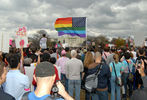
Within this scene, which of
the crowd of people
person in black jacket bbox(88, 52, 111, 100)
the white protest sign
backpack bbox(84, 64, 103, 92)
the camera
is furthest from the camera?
the white protest sign

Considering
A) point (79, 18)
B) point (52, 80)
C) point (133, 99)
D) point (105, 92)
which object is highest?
point (79, 18)

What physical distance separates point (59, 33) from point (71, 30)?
3.08 feet

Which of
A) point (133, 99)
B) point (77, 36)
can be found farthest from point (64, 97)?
point (77, 36)

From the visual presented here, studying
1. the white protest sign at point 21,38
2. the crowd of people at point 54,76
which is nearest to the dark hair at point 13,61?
the crowd of people at point 54,76

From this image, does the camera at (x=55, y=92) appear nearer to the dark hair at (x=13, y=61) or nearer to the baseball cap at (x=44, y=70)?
the baseball cap at (x=44, y=70)

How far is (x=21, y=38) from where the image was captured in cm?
586

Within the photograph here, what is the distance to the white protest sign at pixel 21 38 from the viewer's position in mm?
5762

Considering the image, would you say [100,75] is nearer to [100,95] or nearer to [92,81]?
[92,81]

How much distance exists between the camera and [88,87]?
4.26 metres

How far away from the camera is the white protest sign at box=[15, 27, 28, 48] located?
5762 mm

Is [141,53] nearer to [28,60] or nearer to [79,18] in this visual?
[28,60]

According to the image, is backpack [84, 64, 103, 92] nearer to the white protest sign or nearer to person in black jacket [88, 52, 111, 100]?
person in black jacket [88, 52, 111, 100]

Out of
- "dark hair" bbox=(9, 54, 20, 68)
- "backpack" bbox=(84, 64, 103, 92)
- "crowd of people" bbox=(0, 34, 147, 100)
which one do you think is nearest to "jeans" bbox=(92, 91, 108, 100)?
"crowd of people" bbox=(0, 34, 147, 100)

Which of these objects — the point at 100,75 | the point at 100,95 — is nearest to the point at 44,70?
the point at 100,75
